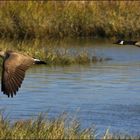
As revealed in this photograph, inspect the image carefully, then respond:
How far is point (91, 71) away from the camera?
16.6m

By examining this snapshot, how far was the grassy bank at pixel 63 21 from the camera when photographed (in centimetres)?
2322

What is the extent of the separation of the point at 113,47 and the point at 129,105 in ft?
28.8

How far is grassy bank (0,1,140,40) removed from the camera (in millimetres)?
23219

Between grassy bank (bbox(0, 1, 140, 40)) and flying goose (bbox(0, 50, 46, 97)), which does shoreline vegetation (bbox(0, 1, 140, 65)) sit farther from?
flying goose (bbox(0, 50, 46, 97))

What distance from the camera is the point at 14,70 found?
10734 millimetres

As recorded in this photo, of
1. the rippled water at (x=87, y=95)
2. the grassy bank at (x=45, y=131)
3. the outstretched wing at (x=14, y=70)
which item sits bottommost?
the rippled water at (x=87, y=95)

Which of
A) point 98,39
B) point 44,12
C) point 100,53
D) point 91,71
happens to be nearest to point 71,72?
point 91,71

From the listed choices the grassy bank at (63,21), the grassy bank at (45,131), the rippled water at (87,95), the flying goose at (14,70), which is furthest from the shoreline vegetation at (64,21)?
the grassy bank at (45,131)

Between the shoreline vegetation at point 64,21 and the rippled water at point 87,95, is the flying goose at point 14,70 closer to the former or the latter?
the rippled water at point 87,95

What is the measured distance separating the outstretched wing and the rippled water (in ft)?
3.03

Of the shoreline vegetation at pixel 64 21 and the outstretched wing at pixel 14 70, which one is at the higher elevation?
the outstretched wing at pixel 14 70

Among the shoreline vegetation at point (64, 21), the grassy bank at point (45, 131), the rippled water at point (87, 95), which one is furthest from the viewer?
the shoreline vegetation at point (64, 21)

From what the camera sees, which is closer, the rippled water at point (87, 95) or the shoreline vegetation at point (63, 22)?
the rippled water at point (87, 95)

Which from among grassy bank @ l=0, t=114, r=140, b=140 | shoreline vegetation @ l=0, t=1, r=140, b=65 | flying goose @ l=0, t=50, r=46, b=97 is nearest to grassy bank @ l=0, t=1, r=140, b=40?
shoreline vegetation @ l=0, t=1, r=140, b=65
